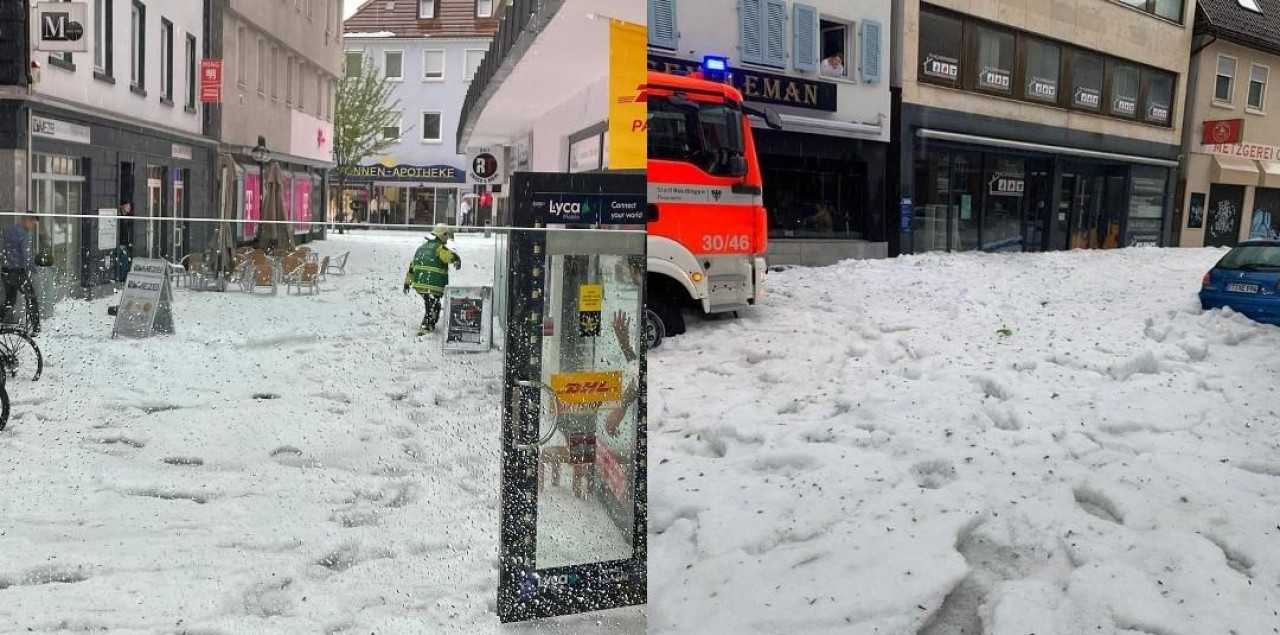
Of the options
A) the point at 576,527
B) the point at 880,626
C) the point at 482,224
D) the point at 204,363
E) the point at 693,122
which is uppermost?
the point at 693,122

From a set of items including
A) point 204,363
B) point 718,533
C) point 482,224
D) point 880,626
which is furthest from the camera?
point 718,533

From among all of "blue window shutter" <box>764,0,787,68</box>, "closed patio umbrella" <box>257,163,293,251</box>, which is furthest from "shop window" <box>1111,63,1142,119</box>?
"closed patio umbrella" <box>257,163,293,251</box>

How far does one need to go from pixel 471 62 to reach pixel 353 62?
241 millimetres

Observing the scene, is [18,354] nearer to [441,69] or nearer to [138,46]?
[138,46]

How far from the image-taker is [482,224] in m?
2.18

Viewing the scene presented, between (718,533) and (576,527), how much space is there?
3.44ft

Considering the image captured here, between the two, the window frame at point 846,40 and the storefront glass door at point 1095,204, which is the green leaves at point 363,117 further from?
the window frame at point 846,40

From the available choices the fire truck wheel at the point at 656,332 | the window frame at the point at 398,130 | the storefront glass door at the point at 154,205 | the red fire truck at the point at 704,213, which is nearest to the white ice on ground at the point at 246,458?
the storefront glass door at the point at 154,205

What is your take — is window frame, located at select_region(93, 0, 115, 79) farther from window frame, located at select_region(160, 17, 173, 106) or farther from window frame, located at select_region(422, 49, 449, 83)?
window frame, located at select_region(422, 49, 449, 83)

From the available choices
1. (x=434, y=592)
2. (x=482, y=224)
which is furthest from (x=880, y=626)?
(x=482, y=224)

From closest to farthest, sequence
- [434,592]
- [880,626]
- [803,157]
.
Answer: [434,592] → [880,626] → [803,157]

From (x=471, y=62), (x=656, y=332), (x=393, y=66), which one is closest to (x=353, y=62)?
(x=393, y=66)

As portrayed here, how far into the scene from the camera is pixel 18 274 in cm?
200

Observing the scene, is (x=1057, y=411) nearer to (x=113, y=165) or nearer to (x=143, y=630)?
(x=143, y=630)
